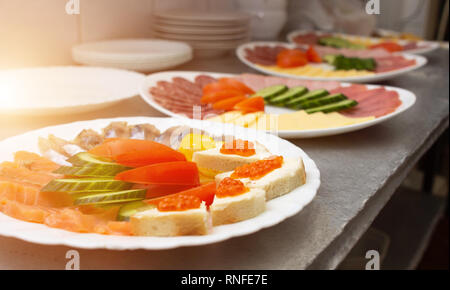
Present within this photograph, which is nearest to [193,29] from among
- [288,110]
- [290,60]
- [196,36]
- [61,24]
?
[196,36]

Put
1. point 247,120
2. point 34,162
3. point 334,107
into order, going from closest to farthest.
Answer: point 34,162
point 247,120
point 334,107

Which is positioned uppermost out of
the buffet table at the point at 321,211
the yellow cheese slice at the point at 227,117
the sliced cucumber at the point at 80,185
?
the sliced cucumber at the point at 80,185

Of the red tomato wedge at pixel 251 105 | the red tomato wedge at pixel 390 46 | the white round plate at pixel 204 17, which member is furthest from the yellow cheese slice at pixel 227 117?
the red tomato wedge at pixel 390 46

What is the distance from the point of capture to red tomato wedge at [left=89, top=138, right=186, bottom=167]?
91 centimetres

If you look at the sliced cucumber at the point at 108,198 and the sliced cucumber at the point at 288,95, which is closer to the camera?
the sliced cucumber at the point at 108,198

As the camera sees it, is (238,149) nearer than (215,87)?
Yes

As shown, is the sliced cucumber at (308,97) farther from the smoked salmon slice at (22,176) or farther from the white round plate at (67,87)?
the smoked salmon slice at (22,176)

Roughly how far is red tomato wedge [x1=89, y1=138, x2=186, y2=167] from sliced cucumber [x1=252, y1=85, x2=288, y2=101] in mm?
737

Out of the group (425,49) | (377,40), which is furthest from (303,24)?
(425,49)

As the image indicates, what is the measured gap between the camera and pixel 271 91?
1.65 metres

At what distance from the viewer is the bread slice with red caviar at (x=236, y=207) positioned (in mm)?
786

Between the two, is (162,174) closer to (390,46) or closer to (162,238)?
(162,238)

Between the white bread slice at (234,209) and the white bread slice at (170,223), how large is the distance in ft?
0.13

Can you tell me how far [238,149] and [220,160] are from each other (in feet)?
0.14
